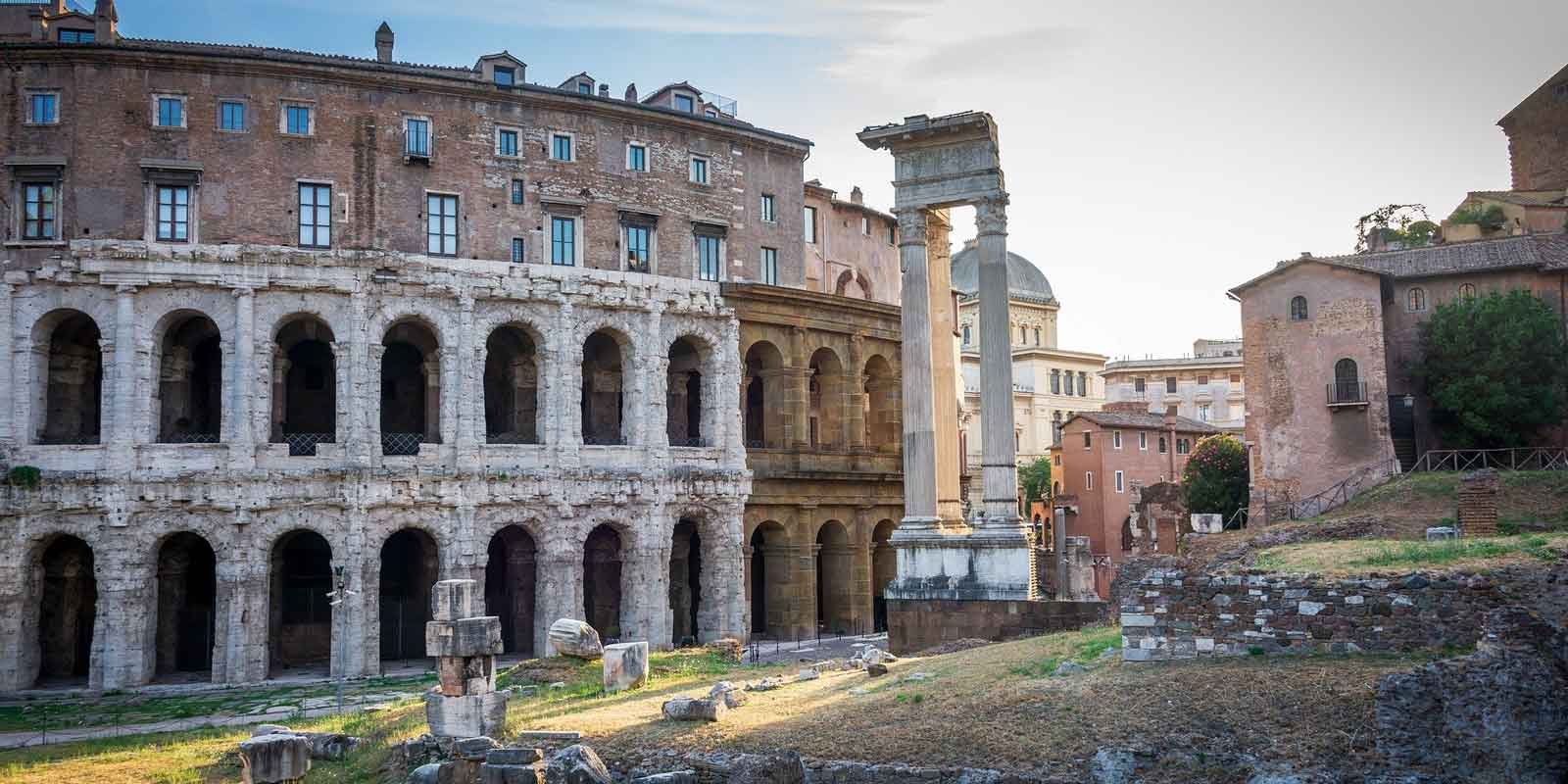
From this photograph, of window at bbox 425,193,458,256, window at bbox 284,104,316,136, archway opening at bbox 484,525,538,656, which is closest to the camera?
window at bbox 284,104,316,136

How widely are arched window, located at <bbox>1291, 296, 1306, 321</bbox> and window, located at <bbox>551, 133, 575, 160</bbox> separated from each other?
2549 centimetres

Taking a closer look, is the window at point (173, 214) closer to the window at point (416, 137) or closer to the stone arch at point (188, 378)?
the stone arch at point (188, 378)

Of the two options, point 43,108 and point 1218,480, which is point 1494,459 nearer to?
point 1218,480

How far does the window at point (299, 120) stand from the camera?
123 ft

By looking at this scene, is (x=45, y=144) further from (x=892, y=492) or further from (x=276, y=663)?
(x=892, y=492)

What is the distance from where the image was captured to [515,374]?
136 ft

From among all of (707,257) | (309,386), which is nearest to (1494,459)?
(707,257)

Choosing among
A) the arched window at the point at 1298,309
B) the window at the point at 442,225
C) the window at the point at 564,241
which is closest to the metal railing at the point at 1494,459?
the arched window at the point at 1298,309

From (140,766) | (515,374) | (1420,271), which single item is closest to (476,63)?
(515,374)

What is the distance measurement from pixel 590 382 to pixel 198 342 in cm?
1192

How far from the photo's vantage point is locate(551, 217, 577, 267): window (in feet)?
132

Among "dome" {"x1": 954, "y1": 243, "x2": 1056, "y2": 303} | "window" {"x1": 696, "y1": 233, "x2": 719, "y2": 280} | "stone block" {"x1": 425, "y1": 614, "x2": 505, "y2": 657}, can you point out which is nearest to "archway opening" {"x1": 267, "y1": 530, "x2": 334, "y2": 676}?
"window" {"x1": 696, "y1": 233, "x2": 719, "y2": 280}

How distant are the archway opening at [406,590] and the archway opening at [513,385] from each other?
400 centimetres

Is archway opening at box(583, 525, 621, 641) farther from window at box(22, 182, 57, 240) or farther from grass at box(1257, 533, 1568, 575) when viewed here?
grass at box(1257, 533, 1568, 575)
